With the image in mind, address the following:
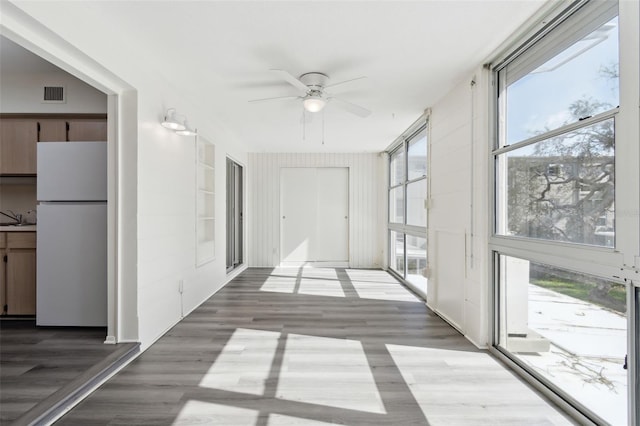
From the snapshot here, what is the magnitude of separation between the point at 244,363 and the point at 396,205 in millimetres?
4137

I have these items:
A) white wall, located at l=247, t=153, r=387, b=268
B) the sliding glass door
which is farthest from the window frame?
the sliding glass door

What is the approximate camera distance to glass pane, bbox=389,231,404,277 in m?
5.33

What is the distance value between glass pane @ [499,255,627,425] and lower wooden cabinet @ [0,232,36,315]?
432cm

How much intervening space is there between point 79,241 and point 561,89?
382 cm

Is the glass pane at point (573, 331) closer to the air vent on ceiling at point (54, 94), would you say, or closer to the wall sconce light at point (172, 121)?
the wall sconce light at point (172, 121)

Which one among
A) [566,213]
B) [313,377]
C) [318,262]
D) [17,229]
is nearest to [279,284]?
[318,262]

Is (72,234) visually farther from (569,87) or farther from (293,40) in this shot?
(569,87)

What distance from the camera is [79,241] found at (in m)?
2.66

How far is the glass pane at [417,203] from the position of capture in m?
4.19

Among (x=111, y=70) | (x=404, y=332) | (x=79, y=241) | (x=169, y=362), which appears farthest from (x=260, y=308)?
(x=111, y=70)

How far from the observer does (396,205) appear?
566 cm

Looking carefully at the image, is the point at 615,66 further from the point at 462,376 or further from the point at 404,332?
the point at 404,332

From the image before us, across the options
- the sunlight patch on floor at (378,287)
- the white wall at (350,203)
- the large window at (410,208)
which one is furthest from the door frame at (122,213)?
the white wall at (350,203)

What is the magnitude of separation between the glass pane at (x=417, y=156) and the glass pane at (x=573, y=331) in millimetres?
2166
